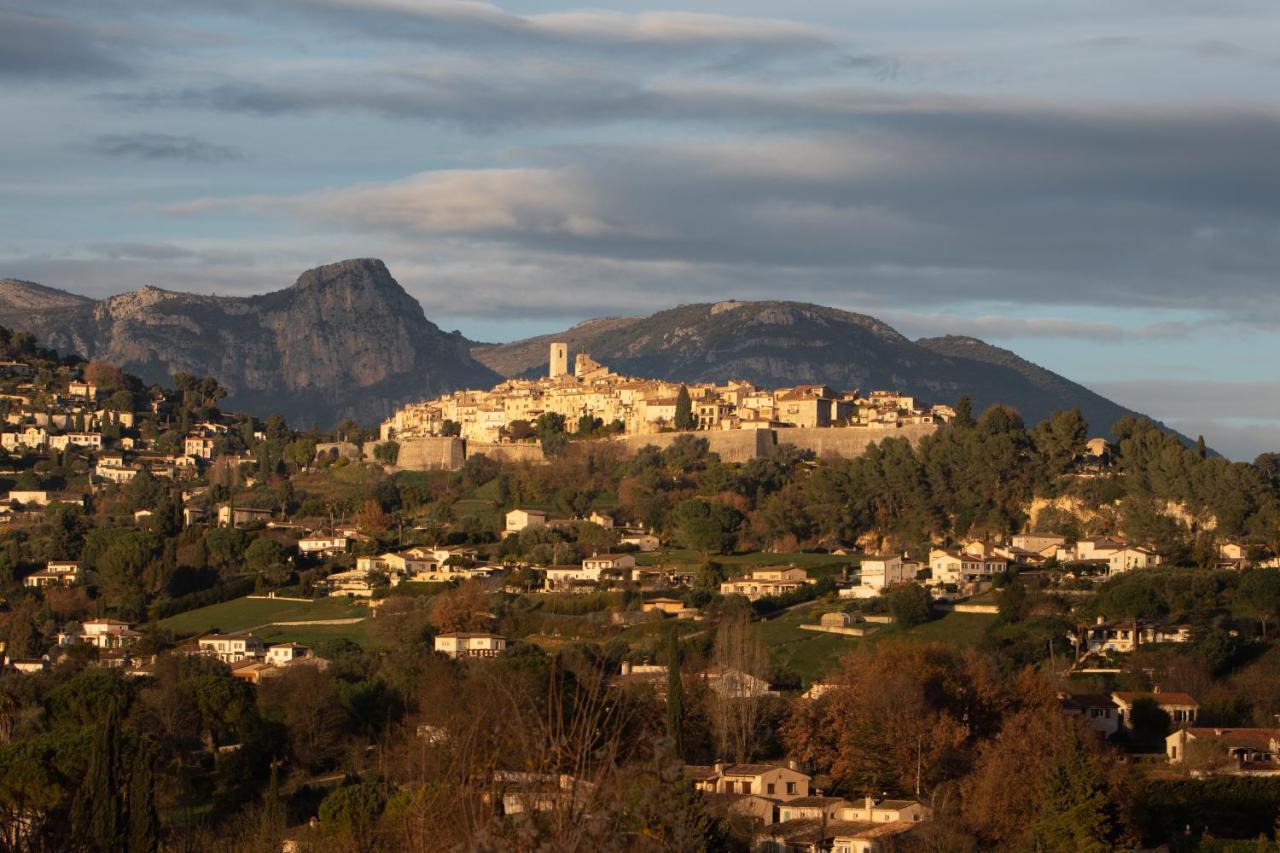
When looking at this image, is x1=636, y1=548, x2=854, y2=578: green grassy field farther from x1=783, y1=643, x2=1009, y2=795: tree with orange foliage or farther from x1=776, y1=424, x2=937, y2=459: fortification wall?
x1=783, y1=643, x2=1009, y2=795: tree with orange foliage

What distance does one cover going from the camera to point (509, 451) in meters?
81.9

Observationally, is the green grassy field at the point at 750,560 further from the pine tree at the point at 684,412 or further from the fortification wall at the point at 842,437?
the pine tree at the point at 684,412

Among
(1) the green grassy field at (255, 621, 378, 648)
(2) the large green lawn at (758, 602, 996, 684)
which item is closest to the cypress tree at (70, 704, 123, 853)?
(2) the large green lawn at (758, 602, 996, 684)

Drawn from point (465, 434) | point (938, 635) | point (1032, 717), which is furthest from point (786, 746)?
point (465, 434)

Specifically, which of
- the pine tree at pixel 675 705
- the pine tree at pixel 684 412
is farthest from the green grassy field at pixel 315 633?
the pine tree at pixel 684 412

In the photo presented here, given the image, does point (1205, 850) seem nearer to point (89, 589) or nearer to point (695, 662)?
point (695, 662)

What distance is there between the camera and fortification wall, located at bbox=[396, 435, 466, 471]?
8306 cm

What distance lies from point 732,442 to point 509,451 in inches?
397

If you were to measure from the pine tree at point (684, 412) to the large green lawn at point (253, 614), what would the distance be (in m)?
21.8

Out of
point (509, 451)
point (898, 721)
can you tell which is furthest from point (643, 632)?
point (509, 451)

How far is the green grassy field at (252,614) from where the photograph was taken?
58.5m

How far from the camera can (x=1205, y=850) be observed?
1209 inches

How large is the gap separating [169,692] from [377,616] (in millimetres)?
13766

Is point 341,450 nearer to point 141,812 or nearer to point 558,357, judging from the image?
point 558,357
